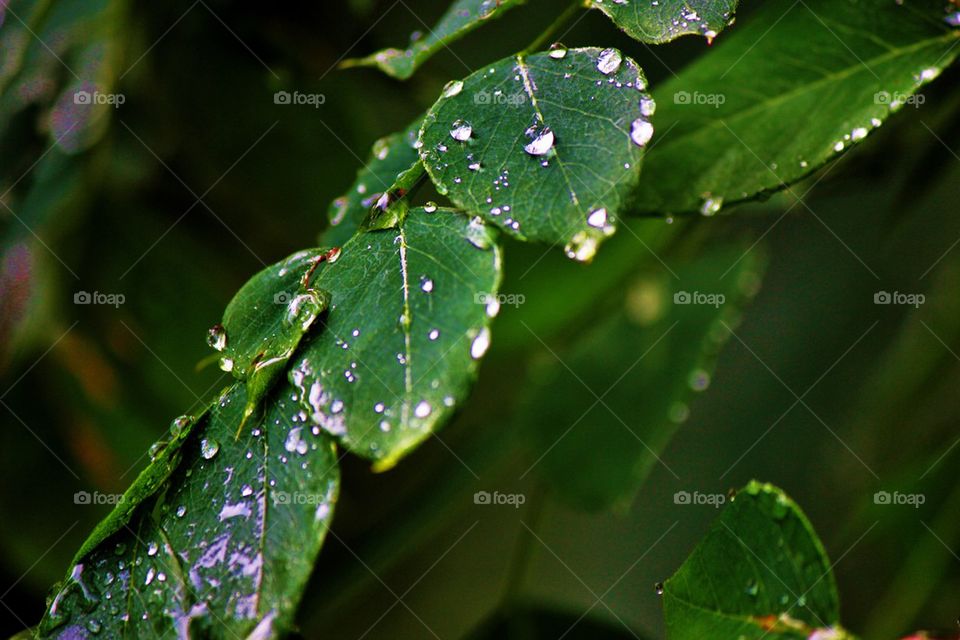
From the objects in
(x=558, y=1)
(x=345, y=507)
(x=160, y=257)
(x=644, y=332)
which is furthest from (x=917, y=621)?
(x=160, y=257)

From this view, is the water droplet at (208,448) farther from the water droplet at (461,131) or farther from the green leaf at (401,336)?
the water droplet at (461,131)

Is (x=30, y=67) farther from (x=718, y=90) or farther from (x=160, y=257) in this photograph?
(x=718, y=90)

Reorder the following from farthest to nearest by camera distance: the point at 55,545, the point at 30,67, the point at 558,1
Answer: the point at 558,1 < the point at 55,545 < the point at 30,67

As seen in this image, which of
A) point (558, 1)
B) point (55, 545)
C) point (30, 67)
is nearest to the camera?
point (30, 67)

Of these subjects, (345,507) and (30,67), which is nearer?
(30,67)

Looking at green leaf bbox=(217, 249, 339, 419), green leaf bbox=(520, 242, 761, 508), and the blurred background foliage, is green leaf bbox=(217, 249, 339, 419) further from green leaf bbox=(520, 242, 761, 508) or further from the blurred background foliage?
green leaf bbox=(520, 242, 761, 508)

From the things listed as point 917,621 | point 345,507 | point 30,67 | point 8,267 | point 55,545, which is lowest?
point 917,621

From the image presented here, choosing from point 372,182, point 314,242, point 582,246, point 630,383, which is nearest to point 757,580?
point 582,246

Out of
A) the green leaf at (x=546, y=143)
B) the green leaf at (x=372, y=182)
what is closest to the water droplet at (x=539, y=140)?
the green leaf at (x=546, y=143)
